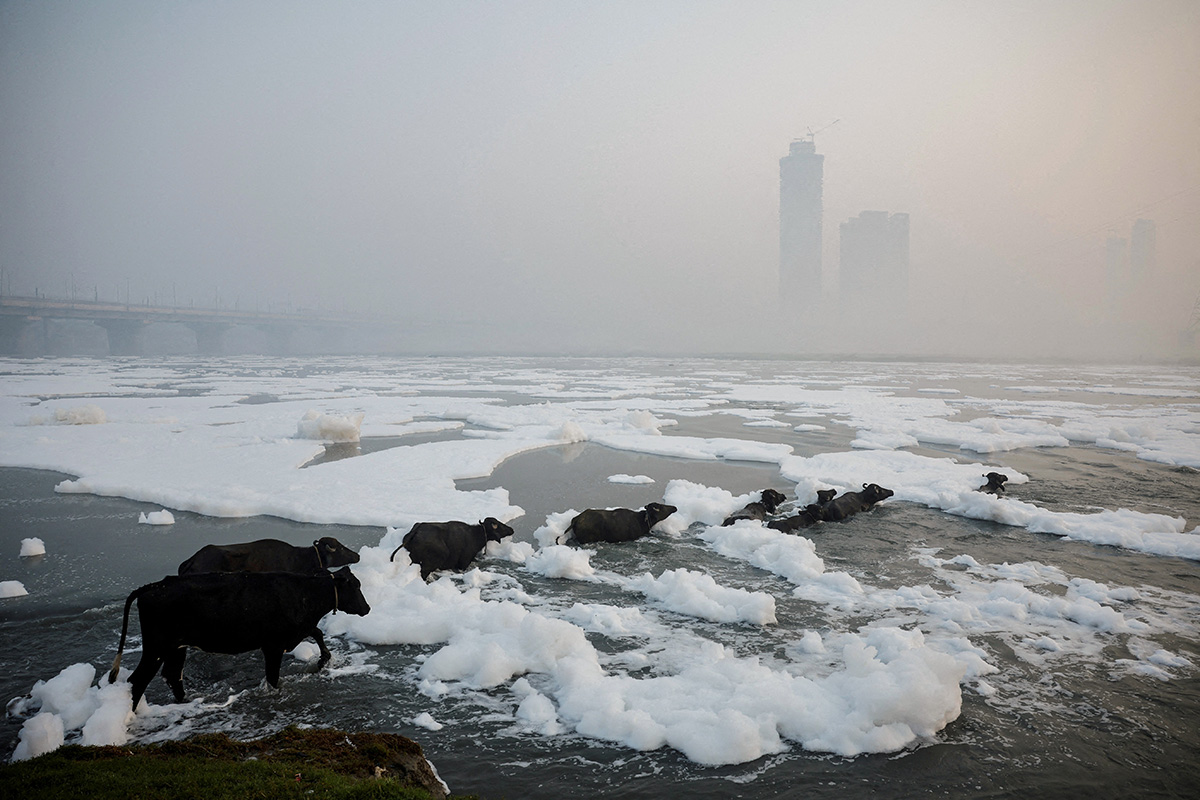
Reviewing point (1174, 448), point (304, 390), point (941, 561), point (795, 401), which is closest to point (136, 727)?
point (941, 561)

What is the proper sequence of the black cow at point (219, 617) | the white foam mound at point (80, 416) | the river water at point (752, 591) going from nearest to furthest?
the river water at point (752, 591), the black cow at point (219, 617), the white foam mound at point (80, 416)

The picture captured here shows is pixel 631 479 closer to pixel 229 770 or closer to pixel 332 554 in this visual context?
pixel 332 554

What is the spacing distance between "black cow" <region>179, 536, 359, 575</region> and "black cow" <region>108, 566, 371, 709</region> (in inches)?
48.2

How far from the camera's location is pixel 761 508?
436 inches

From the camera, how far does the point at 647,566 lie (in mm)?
8891

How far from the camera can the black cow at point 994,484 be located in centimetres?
1250

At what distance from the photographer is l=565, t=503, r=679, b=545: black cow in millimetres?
9742

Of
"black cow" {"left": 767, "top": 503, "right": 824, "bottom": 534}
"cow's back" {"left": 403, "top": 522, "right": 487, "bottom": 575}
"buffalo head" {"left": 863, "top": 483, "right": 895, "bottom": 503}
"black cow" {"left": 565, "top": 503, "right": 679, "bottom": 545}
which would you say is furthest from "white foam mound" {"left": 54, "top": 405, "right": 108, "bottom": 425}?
"buffalo head" {"left": 863, "top": 483, "right": 895, "bottom": 503}

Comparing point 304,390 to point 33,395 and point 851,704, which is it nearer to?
point 33,395

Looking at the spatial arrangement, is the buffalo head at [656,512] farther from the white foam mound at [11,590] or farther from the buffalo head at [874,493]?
the white foam mound at [11,590]

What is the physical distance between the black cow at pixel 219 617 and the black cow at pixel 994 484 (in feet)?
39.5

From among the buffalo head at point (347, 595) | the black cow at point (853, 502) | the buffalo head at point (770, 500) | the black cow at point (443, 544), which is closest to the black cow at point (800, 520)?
the black cow at point (853, 502)

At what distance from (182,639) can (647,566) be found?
546 cm

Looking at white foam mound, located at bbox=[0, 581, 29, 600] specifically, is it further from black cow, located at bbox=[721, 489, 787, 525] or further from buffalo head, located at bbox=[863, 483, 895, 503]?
buffalo head, located at bbox=[863, 483, 895, 503]
